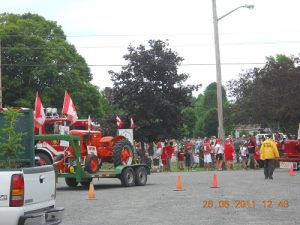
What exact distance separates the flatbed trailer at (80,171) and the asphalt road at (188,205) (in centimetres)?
50

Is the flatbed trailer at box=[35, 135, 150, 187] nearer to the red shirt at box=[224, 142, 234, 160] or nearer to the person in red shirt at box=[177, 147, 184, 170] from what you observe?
the red shirt at box=[224, 142, 234, 160]

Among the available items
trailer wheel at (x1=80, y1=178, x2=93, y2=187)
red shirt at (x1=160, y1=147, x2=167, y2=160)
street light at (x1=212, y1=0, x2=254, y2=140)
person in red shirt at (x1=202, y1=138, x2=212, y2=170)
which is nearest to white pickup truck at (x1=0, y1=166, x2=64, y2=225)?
trailer wheel at (x1=80, y1=178, x2=93, y2=187)

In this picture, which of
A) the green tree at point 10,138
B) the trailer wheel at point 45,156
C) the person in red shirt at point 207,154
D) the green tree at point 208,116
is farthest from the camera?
the green tree at point 208,116

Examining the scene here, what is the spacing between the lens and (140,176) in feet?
73.2

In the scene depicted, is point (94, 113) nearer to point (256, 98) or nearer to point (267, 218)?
point (256, 98)

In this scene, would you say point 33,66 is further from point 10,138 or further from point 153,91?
point 10,138

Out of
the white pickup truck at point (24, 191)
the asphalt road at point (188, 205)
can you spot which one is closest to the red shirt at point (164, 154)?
the asphalt road at point (188, 205)

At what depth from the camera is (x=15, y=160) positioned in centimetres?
974

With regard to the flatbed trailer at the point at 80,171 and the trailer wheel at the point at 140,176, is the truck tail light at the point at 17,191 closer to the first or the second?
the flatbed trailer at the point at 80,171

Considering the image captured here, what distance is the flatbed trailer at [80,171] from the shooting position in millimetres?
19719

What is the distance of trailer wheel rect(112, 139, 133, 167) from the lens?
71.8 feet

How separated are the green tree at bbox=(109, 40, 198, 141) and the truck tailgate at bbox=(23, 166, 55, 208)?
984 inches

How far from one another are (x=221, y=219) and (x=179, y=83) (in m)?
24.0

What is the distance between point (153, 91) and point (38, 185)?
2641 centimetres
